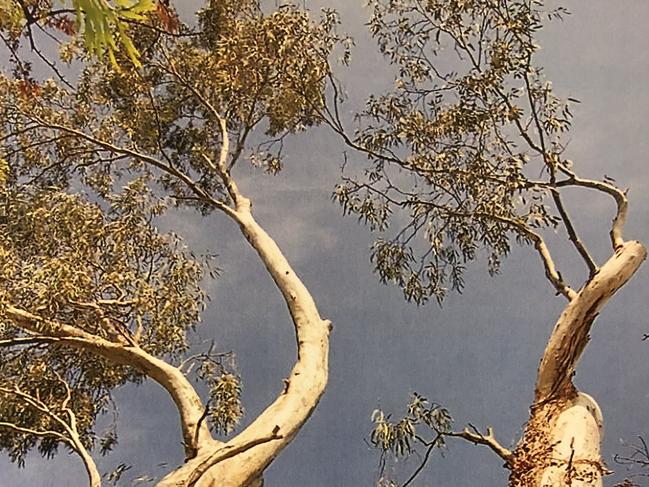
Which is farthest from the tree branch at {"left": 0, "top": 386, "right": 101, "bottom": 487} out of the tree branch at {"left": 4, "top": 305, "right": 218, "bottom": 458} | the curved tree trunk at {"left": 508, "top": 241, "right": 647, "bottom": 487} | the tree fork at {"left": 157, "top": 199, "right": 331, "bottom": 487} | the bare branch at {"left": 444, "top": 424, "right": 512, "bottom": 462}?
the curved tree trunk at {"left": 508, "top": 241, "right": 647, "bottom": 487}

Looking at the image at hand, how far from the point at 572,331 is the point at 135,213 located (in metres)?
3.82

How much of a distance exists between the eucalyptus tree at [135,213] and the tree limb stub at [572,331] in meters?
1.45

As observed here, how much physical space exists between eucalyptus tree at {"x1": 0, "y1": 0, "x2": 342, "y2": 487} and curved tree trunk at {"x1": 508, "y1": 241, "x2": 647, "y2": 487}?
144 cm

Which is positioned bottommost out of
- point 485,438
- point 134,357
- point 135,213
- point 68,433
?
point 485,438

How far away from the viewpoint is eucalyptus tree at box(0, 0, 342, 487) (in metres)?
6.04

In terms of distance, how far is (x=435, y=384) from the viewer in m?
9.62

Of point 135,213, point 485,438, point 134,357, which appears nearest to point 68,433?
point 134,357

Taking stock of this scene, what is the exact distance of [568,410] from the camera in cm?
466

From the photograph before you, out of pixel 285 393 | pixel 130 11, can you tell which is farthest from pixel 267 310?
pixel 130 11

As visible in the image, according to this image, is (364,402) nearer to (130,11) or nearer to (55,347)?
(55,347)

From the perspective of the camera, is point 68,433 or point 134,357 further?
point 68,433

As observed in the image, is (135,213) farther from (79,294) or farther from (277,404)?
(277,404)

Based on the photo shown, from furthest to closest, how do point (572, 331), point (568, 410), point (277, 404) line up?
point (277, 404) < point (572, 331) < point (568, 410)

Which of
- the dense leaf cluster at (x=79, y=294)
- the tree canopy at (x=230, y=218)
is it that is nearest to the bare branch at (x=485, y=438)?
the tree canopy at (x=230, y=218)
